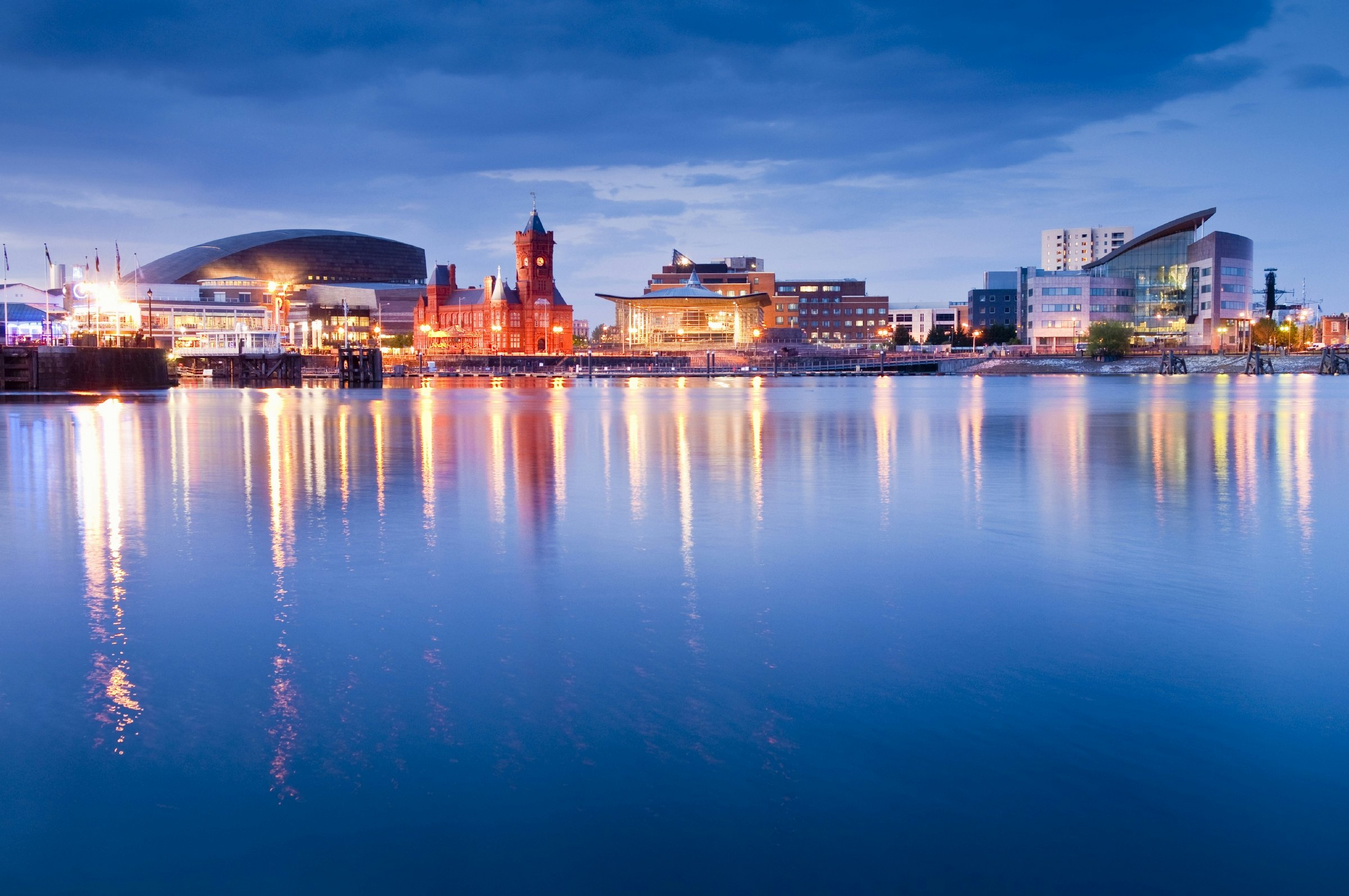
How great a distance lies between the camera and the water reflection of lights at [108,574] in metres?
6.83

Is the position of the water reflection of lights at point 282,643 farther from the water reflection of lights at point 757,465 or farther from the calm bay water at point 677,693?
the water reflection of lights at point 757,465

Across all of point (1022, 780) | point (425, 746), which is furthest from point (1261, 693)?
point (425, 746)

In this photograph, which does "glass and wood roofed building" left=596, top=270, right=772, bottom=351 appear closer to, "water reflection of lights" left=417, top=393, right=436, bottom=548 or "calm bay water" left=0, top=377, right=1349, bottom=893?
"water reflection of lights" left=417, top=393, right=436, bottom=548

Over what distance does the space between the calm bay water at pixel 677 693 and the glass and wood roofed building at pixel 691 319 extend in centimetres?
16074

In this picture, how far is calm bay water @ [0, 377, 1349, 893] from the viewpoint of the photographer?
16.4ft

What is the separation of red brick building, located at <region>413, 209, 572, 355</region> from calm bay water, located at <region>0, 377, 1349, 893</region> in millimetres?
142337

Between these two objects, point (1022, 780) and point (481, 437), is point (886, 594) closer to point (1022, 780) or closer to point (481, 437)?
point (1022, 780)

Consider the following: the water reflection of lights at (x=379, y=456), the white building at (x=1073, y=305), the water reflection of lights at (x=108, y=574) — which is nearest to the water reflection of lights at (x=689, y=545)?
the water reflection of lights at (x=108, y=574)

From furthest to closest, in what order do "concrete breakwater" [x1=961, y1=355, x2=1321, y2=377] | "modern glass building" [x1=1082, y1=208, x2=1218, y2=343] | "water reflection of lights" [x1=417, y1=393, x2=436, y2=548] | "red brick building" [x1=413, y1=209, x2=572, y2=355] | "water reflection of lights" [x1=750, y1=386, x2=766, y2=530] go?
"red brick building" [x1=413, y1=209, x2=572, y2=355], "modern glass building" [x1=1082, y1=208, x2=1218, y2=343], "concrete breakwater" [x1=961, y1=355, x2=1321, y2=377], "water reflection of lights" [x1=750, y1=386, x2=766, y2=530], "water reflection of lights" [x1=417, y1=393, x2=436, y2=548]

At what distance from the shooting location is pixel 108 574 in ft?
36.3

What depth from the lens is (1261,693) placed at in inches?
273

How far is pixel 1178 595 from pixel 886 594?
2665 mm

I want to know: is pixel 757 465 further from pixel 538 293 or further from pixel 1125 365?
pixel 538 293

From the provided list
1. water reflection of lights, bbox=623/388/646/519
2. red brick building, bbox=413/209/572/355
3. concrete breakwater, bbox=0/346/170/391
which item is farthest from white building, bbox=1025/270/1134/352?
water reflection of lights, bbox=623/388/646/519
